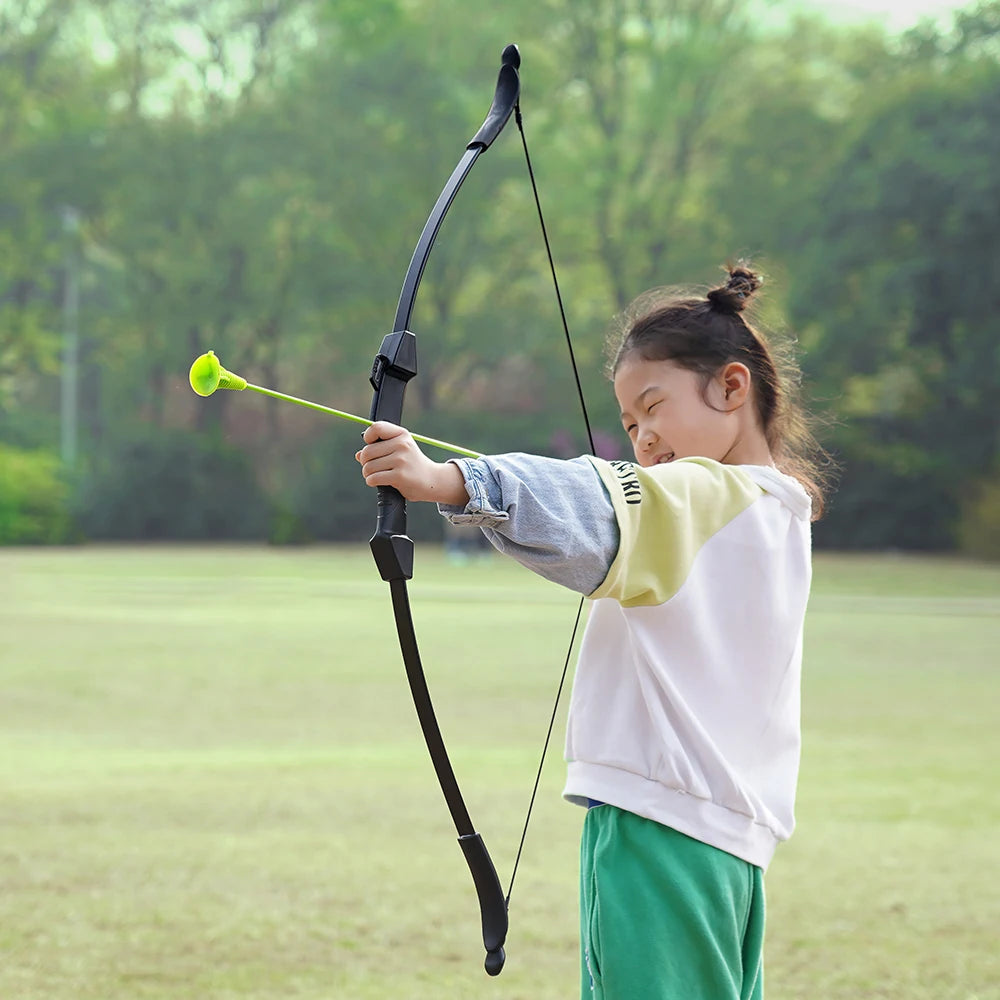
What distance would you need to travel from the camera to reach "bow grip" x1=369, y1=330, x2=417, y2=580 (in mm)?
1752

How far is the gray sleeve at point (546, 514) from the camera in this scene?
161cm

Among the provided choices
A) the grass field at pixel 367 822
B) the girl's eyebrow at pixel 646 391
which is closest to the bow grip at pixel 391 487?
the girl's eyebrow at pixel 646 391

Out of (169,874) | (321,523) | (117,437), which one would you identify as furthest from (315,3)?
(169,874)

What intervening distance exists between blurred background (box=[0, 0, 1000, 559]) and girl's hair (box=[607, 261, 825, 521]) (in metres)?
30.1

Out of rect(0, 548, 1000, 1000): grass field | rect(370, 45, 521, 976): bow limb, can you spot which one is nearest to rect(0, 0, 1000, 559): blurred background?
rect(0, 548, 1000, 1000): grass field

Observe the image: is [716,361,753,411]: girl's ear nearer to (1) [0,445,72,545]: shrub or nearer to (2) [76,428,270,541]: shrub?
(1) [0,445,72,545]: shrub

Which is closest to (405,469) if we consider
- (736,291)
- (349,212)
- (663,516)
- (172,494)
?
(663,516)

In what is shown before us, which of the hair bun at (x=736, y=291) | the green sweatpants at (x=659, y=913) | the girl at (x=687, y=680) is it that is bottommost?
the green sweatpants at (x=659, y=913)

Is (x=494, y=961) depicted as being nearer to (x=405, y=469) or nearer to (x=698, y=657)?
(x=698, y=657)

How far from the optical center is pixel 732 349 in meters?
2.08

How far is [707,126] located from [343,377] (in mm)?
11507

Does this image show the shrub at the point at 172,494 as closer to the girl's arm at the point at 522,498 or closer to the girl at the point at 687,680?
the girl at the point at 687,680

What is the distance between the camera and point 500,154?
37000mm

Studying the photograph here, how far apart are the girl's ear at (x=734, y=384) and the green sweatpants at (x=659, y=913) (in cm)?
56
